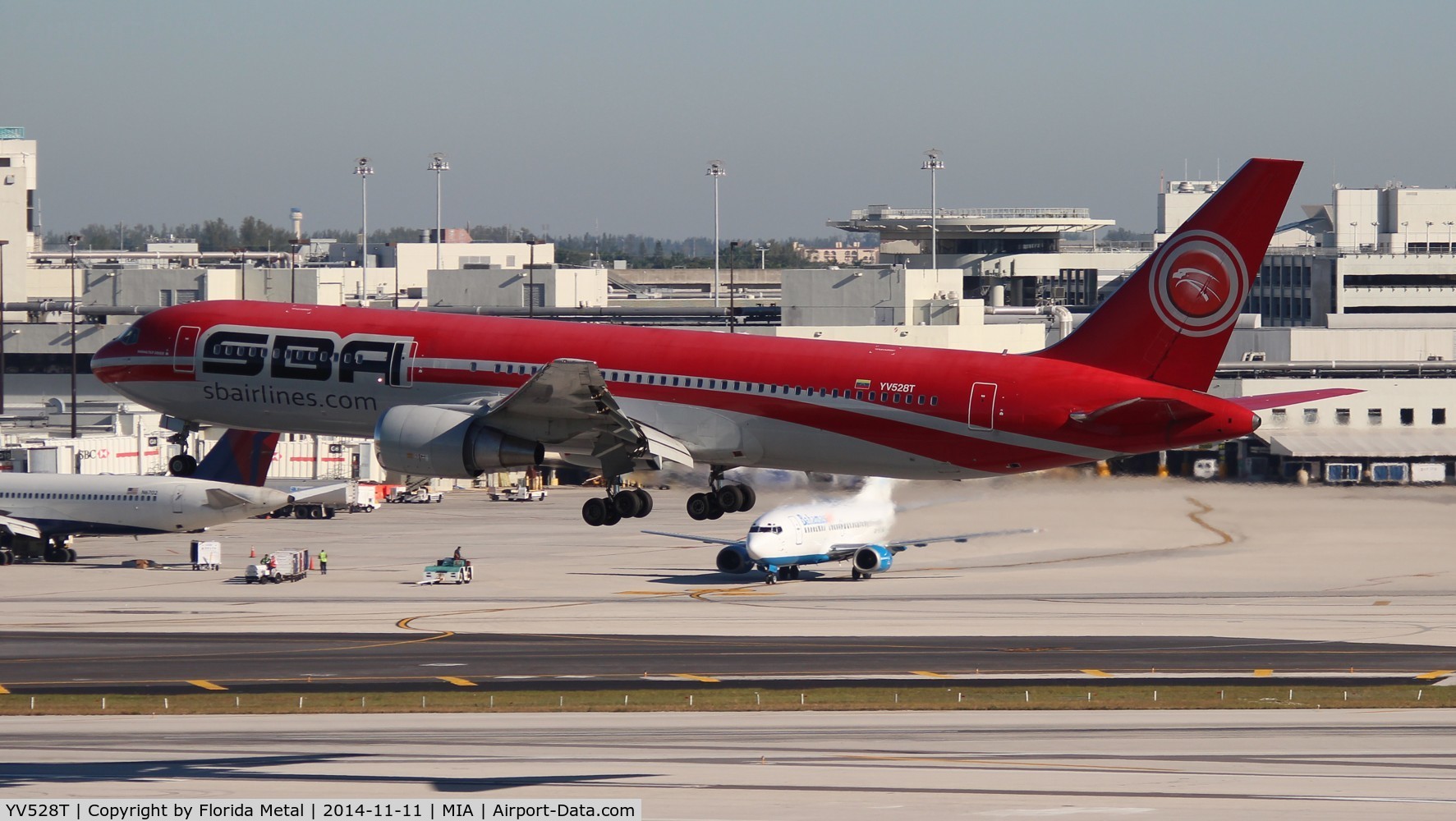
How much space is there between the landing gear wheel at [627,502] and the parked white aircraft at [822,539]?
166 feet

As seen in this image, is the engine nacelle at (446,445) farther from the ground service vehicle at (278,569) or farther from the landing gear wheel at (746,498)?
the ground service vehicle at (278,569)

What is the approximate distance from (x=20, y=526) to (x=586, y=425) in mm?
69594

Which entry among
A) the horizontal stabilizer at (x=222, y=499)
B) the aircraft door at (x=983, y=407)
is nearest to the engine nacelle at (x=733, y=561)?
the horizontal stabilizer at (x=222, y=499)

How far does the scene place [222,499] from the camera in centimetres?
10194

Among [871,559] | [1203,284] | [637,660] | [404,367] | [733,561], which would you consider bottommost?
[637,660]

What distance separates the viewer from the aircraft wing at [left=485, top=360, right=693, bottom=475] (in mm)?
42281

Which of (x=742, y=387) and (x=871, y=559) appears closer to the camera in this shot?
(x=742, y=387)

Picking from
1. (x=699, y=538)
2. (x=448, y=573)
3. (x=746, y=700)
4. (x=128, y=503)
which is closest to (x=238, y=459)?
(x=128, y=503)

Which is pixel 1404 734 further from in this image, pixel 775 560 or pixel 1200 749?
pixel 775 560

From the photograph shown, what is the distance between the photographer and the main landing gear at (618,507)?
43500 mm

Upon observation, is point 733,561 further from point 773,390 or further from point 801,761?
point 773,390

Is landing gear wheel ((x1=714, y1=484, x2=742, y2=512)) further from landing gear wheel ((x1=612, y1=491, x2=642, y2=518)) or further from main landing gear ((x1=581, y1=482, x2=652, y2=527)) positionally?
landing gear wheel ((x1=612, y1=491, x2=642, y2=518))

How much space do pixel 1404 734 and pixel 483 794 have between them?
28015 millimetres

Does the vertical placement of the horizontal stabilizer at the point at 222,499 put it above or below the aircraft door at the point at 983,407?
below
